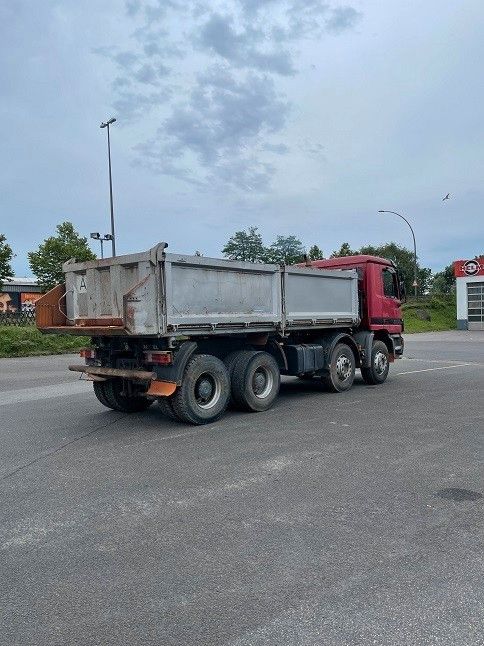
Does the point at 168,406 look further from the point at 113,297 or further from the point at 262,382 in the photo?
the point at 262,382

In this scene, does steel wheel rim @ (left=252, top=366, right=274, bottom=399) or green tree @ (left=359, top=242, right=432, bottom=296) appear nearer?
steel wheel rim @ (left=252, top=366, right=274, bottom=399)

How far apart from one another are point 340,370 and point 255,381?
2.66 m

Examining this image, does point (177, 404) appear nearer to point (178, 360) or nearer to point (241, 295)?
point (178, 360)

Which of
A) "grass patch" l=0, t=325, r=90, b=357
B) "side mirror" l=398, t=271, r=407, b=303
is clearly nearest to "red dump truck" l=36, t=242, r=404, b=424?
"side mirror" l=398, t=271, r=407, b=303

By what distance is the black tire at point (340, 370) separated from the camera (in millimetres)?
10922

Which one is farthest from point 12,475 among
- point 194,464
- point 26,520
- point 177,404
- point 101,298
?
point 101,298

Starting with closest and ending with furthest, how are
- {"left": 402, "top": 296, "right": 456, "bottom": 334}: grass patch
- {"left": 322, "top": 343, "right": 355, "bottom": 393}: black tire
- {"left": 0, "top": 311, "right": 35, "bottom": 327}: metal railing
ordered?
{"left": 322, "top": 343, "right": 355, "bottom": 393}: black tire < {"left": 0, "top": 311, "right": 35, "bottom": 327}: metal railing < {"left": 402, "top": 296, "right": 456, "bottom": 334}: grass patch

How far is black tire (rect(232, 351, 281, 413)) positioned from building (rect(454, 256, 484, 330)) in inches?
1596

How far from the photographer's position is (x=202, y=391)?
824 centimetres

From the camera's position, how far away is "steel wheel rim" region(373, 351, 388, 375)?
12.2 m

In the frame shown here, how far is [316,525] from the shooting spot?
4.25 meters

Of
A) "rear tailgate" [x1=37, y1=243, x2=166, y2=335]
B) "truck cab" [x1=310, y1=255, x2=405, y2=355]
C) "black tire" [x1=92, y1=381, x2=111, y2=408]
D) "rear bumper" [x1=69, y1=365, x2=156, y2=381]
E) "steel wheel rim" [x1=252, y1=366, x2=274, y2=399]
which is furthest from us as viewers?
"truck cab" [x1=310, y1=255, x2=405, y2=355]

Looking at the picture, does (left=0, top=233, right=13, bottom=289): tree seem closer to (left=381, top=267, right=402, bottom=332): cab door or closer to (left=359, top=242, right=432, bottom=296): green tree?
(left=381, top=267, right=402, bottom=332): cab door

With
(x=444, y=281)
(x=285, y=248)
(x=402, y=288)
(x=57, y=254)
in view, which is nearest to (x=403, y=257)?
(x=444, y=281)
